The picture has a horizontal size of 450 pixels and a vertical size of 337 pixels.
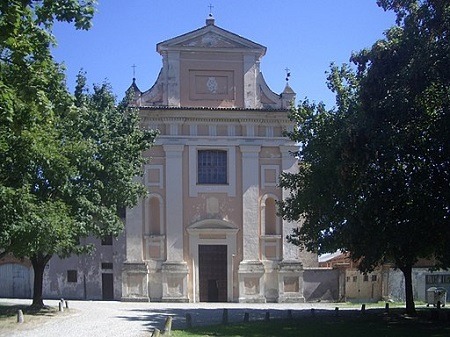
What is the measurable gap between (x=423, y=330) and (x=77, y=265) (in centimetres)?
2336

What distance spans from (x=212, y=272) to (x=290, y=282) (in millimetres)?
4390

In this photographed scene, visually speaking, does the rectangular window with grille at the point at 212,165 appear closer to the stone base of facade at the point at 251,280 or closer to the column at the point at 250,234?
the column at the point at 250,234

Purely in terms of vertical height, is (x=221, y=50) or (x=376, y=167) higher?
(x=221, y=50)

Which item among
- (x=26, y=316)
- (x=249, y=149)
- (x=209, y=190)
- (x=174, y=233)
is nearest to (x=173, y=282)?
(x=174, y=233)

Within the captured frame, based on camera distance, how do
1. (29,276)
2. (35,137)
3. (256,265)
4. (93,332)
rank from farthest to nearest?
(29,276), (256,265), (93,332), (35,137)

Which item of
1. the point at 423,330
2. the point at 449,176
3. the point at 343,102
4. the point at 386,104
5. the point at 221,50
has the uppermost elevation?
the point at 221,50

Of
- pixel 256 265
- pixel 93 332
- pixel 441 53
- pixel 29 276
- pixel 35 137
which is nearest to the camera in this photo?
pixel 35 137

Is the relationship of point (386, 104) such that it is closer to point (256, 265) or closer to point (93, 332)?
point (93, 332)

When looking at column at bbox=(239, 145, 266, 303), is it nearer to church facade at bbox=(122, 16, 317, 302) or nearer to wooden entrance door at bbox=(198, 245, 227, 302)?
church facade at bbox=(122, 16, 317, 302)

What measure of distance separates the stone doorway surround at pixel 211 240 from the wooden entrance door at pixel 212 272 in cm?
25

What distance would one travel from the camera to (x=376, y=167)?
763 inches

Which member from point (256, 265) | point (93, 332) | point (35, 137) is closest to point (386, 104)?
point (35, 137)

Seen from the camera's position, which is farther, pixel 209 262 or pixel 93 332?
pixel 209 262

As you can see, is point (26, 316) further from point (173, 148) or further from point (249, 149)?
point (249, 149)
